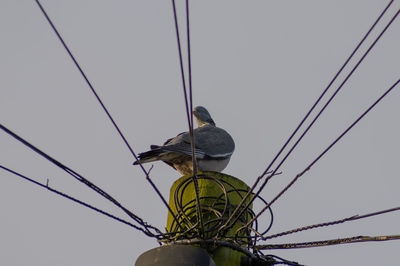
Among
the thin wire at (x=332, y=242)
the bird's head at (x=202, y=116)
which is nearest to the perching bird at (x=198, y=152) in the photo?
the bird's head at (x=202, y=116)

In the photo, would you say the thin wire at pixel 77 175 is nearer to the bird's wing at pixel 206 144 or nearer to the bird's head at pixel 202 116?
the bird's wing at pixel 206 144

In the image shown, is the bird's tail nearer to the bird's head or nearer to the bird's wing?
the bird's wing

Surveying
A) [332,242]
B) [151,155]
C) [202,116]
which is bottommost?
[332,242]

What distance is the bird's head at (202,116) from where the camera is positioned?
9405 millimetres

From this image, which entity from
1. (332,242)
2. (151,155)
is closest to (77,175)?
(332,242)

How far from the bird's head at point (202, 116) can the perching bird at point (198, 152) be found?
1.58 meters

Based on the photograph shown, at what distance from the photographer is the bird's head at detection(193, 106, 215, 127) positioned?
370 inches

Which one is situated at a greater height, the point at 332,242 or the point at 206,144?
the point at 206,144

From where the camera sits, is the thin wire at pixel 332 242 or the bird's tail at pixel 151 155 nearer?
the thin wire at pixel 332 242

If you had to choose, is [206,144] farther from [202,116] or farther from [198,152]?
[202,116]

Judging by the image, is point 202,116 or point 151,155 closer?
point 151,155

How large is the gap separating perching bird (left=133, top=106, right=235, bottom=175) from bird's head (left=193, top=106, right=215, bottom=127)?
1.58 m

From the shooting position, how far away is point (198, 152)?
7090 mm

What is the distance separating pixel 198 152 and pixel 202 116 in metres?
2.41
